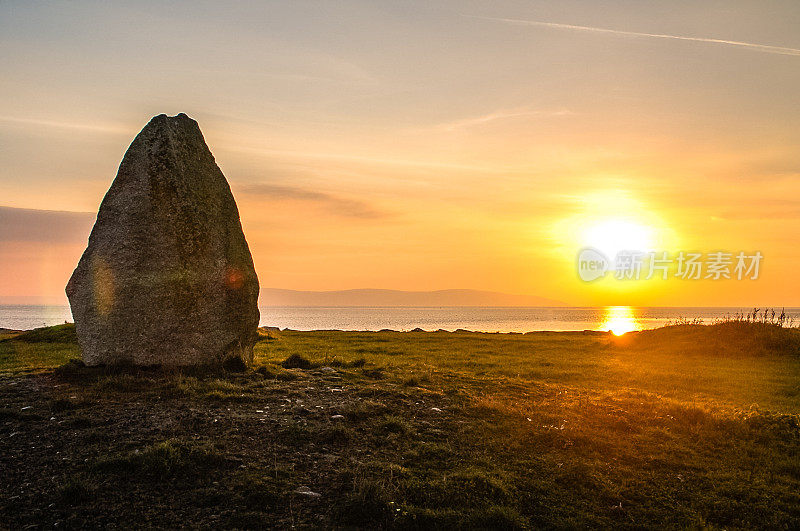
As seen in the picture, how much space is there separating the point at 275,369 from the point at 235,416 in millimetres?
4784

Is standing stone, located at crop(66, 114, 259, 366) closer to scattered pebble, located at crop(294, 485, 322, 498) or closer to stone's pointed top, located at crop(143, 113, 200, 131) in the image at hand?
stone's pointed top, located at crop(143, 113, 200, 131)

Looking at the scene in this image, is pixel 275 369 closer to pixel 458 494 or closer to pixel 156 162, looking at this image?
pixel 156 162

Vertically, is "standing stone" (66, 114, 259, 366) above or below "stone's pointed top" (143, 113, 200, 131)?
below

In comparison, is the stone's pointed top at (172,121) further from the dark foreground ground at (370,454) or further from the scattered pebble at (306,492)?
Answer: the scattered pebble at (306,492)

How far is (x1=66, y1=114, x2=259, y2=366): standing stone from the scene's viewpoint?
13336mm

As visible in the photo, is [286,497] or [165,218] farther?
[165,218]

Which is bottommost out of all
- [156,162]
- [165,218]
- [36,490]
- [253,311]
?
[36,490]

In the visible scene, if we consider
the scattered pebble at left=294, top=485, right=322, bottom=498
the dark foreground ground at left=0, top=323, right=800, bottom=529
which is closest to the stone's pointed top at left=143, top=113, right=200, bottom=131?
the dark foreground ground at left=0, top=323, right=800, bottom=529

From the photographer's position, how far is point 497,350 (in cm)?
3269

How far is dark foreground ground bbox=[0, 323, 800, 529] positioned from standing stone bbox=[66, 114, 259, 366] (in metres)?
0.78

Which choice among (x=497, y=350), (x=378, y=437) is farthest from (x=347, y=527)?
(x=497, y=350)

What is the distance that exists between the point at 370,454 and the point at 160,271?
763cm

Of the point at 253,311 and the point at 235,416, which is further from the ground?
the point at 253,311

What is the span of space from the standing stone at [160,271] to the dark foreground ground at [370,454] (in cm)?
78
